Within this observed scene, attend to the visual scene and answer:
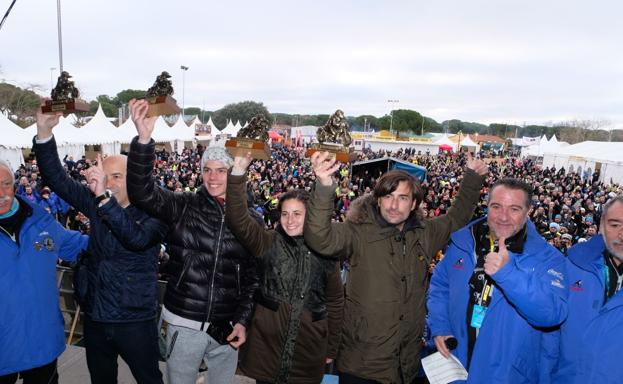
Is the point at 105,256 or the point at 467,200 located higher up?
the point at 467,200

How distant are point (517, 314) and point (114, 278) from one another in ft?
A: 7.02

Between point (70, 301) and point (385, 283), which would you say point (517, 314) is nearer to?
point (385, 283)

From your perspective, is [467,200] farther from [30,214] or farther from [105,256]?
[30,214]

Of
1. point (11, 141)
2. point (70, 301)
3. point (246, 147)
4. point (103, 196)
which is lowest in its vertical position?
point (70, 301)

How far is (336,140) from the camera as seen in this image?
2.17m

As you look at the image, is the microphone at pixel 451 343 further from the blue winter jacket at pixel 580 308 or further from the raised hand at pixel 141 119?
the raised hand at pixel 141 119

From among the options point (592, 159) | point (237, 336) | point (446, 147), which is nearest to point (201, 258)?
point (237, 336)

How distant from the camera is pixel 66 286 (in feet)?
13.1

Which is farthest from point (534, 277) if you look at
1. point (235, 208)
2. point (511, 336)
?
point (235, 208)

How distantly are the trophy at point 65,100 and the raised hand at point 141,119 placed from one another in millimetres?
557

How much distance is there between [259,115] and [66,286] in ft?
9.69

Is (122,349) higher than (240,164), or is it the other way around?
(240,164)

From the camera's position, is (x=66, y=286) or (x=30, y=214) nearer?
(x=30, y=214)

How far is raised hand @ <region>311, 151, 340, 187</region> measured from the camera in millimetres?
1876
